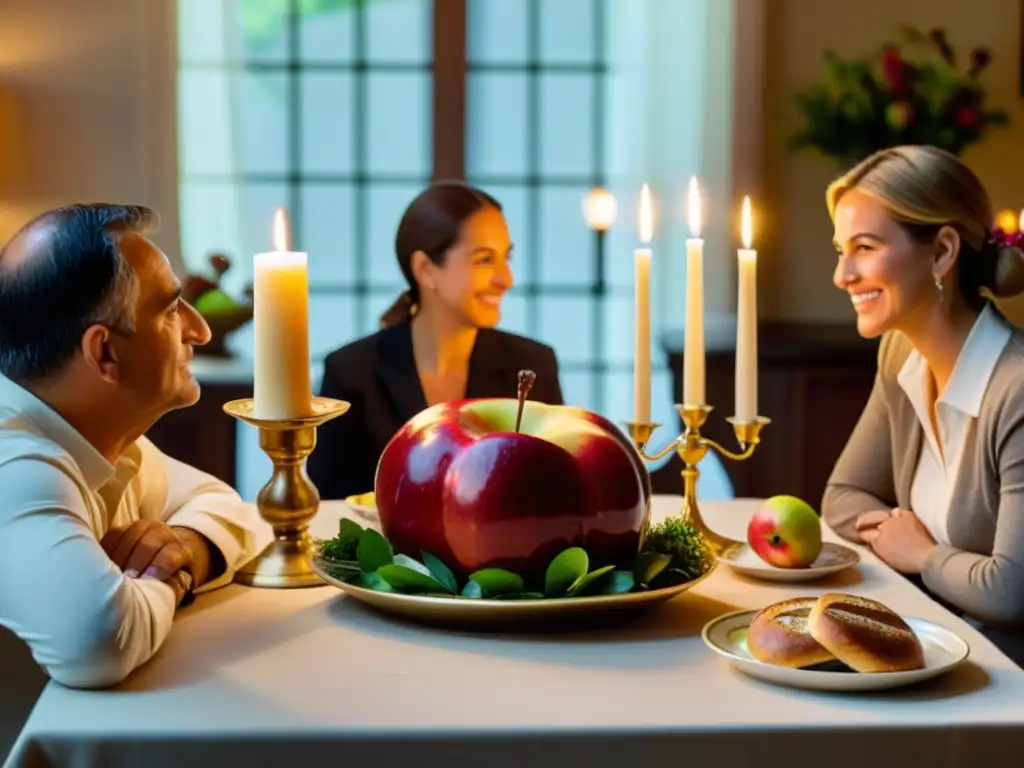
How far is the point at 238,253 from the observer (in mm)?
4301

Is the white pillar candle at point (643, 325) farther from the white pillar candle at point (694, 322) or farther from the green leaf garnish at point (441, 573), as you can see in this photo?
the green leaf garnish at point (441, 573)

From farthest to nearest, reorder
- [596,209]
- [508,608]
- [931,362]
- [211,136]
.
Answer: [211,136]
[596,209]
[931,362]
[508,608]

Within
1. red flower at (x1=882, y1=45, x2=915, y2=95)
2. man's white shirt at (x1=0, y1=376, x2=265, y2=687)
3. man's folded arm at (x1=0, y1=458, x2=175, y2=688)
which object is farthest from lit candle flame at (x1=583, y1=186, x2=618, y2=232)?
man's folded arm at (x1=0, y1=458, x2=175, y2=688)

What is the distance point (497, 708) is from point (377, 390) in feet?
4.26

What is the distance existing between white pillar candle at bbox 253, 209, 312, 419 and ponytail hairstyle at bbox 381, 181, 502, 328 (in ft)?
3.20

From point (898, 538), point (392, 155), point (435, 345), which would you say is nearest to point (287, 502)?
point (898, 538)

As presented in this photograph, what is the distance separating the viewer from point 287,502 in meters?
1.50

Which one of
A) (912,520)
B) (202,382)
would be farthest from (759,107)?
(912,520)

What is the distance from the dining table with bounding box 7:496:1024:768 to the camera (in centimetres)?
107

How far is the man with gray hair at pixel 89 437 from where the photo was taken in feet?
3.82

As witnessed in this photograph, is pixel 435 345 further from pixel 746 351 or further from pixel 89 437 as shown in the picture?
pixel 89 437

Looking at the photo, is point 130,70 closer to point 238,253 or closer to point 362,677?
point 238,253

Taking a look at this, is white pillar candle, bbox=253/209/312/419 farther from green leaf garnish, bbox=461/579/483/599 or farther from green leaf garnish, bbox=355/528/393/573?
green leaf garnish, bbox=461/579/483/599

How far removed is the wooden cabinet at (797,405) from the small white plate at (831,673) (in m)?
2.43
